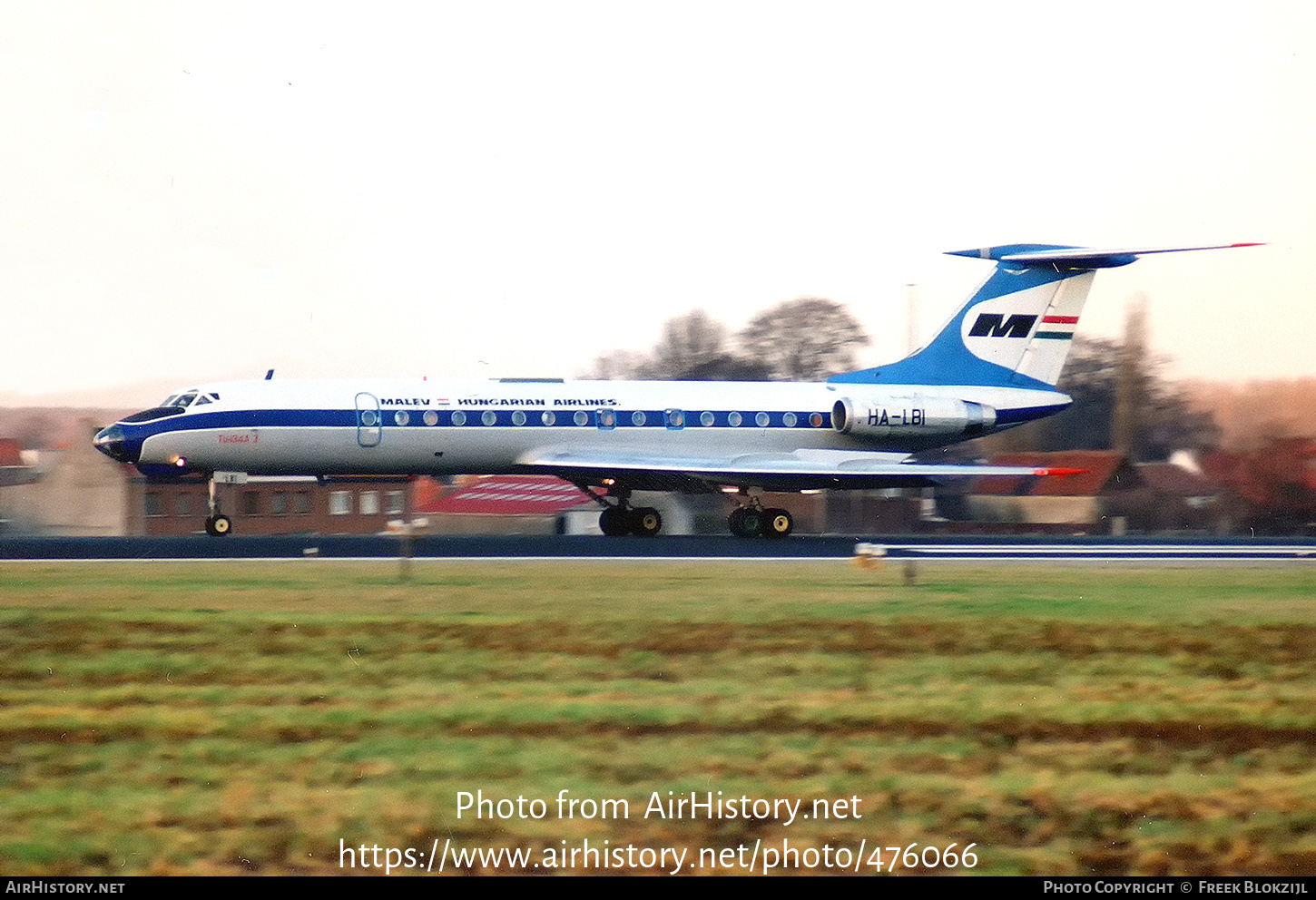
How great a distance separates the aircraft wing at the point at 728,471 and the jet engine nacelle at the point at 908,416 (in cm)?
105

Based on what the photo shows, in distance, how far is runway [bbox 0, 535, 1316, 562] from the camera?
23938mm

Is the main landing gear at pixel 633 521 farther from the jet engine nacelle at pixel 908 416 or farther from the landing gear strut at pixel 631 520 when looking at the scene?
the jet engine nacelle at pixel 908 416

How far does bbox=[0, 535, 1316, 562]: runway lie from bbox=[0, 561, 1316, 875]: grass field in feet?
24.2

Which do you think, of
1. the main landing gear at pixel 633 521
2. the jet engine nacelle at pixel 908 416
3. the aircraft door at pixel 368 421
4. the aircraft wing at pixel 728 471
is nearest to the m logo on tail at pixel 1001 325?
the jet engine nacelle at pixel 908 416

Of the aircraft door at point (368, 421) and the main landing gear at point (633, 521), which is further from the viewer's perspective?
the main landing gear at point (633, 521)

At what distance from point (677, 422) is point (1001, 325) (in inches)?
333

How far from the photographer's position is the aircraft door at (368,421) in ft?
91.1

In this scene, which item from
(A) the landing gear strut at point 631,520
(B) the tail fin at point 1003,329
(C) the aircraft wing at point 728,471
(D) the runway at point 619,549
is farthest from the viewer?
(B) the tail fin at point 1003,329

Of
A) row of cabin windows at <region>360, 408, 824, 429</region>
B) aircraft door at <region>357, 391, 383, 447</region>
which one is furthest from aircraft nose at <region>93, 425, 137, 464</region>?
row of cabin windows at <region>360, 408, 824, 429</region>

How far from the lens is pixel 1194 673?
12273 millimetres

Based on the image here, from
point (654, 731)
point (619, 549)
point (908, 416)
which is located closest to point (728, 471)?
point (619, 549)

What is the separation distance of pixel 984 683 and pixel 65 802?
7.11 m

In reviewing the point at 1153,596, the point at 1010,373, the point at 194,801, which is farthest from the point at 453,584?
the point at 1010,373

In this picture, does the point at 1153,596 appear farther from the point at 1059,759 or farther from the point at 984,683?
the point at 1059,759
